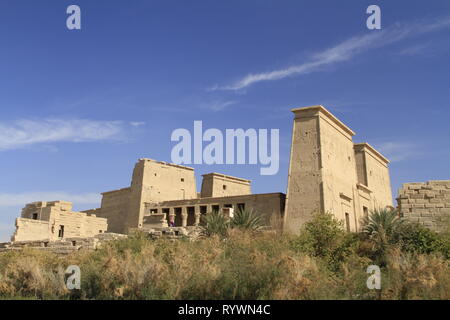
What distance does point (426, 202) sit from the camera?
18.0 meters

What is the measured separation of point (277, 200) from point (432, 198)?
1017cm

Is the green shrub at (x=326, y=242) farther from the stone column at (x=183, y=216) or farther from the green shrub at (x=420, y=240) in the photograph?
the stone column at (x=183, y=216)

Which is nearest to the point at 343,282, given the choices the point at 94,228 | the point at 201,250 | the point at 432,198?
the point at 201,250

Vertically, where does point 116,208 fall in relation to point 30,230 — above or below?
above

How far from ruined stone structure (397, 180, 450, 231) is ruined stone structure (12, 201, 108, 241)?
20.1m

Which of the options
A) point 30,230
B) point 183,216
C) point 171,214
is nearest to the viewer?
point 30,230

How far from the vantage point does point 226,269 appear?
998cm

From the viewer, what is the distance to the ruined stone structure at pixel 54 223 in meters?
28.0

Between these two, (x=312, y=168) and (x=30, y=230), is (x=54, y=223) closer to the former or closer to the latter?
(x=30, y=230)

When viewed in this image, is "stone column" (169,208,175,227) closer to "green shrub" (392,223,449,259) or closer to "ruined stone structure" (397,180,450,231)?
"ruined stone structure" (397,180,450,231)

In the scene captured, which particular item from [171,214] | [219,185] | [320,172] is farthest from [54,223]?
[320,172]

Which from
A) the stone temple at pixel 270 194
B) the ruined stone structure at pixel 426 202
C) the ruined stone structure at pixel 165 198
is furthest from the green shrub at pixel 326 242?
the ruined stone structure at pixel 165 198

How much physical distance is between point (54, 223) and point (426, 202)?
22.6 m
